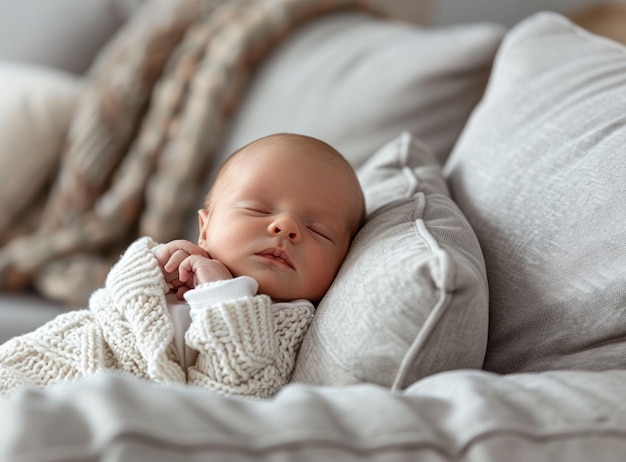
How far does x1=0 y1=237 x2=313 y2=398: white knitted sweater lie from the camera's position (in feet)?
2.82

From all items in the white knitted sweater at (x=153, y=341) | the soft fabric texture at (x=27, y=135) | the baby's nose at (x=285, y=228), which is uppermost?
the baby's nose at (x=285, y=228)

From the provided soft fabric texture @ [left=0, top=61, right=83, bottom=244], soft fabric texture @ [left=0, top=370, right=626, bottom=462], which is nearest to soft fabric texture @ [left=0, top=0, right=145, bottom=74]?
soft fabric texture @ [left=0, top=61, right=83, bottom=244]

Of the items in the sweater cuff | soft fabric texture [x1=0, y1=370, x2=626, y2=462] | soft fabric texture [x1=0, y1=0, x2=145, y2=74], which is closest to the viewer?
soft fabric texture [x1=0, y1=370, x2=626, y2=462]

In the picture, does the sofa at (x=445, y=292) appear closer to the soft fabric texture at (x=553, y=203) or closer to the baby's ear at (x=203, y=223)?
the soft fabric texture at (x=553, y=203)

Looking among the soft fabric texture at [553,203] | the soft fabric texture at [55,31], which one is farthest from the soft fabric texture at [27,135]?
the soft fabric texture at [553,203]

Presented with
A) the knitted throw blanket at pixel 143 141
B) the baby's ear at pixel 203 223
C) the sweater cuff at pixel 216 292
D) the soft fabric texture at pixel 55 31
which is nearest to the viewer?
the sweater cuff at pixel 216 292

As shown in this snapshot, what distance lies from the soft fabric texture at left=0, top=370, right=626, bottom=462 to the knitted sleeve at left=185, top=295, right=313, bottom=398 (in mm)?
176

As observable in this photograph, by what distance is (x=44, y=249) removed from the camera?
1.83 metres

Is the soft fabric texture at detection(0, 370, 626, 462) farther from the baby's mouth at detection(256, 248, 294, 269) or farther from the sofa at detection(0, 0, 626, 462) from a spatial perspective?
the baby's mouth at detection(256, 248, 294, 269)

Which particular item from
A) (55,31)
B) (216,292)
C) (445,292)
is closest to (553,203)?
(445,292)

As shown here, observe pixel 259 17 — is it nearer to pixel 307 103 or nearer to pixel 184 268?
pixel 307 103

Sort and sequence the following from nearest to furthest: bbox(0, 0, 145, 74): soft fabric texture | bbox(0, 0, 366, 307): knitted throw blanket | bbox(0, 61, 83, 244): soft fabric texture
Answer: bbox(0, 0, 366, 307): knitted throw blanket
bbox(0, 61, 83, 244): soft fabric texture
bbox(0, 0, 145, 74): soft fabric texture

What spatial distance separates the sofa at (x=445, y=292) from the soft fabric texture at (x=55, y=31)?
65 centimetres

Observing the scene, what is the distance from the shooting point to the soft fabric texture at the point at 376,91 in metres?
1.57
